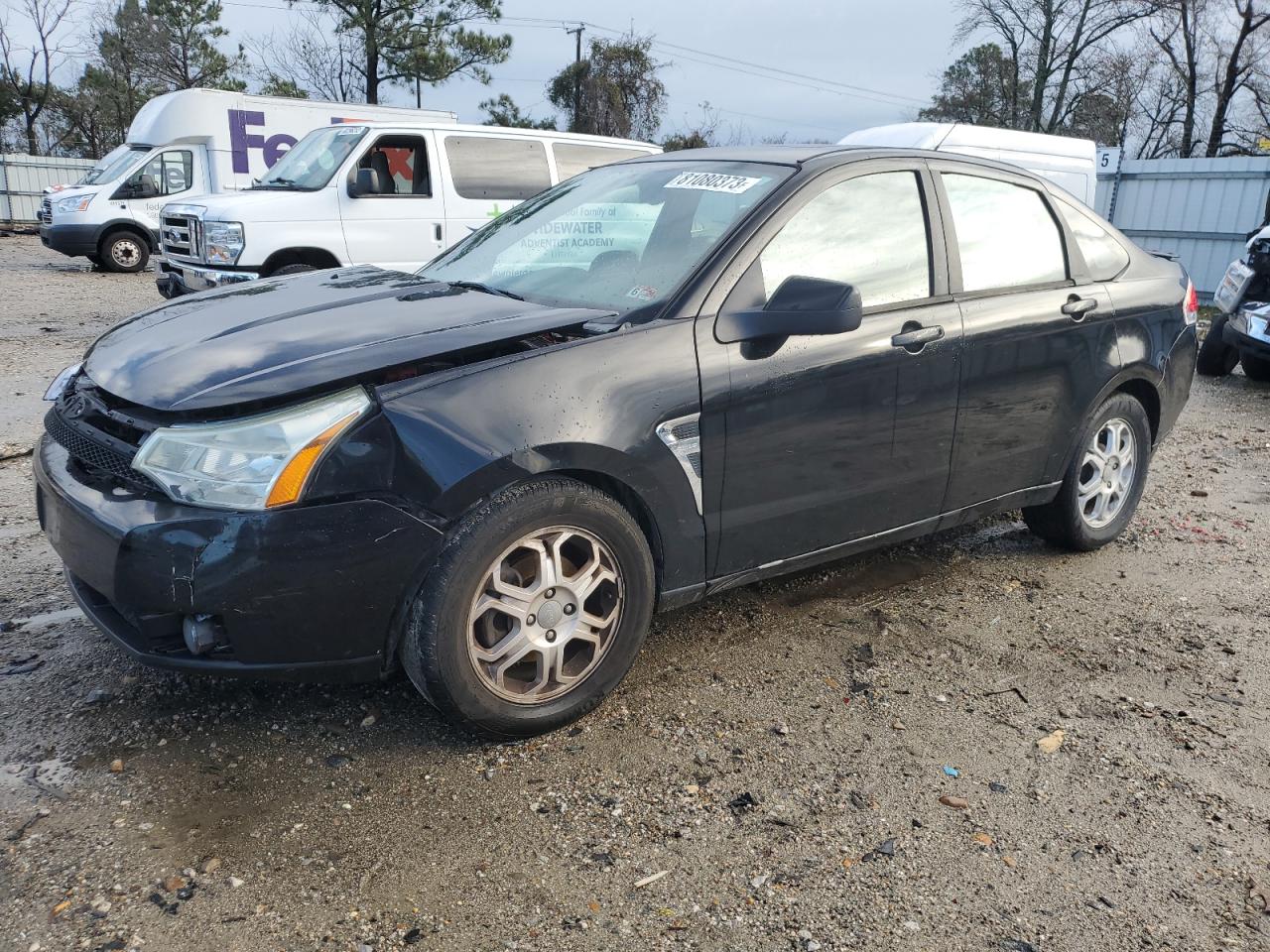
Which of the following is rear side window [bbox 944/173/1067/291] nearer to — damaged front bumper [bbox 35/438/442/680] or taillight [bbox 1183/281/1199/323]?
taillight [bbox 1183/281/1199/323]

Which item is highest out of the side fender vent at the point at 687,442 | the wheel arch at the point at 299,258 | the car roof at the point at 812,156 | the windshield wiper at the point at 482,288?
the car roof at the point at 812,156

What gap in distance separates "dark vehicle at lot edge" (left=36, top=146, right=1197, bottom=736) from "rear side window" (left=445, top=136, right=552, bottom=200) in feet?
20.4

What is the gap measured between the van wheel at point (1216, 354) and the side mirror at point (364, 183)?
25.6 ft

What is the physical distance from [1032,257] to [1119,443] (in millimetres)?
1017

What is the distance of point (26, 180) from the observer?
28.3 meters

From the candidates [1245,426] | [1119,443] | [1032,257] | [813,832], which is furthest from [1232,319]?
[813,832]

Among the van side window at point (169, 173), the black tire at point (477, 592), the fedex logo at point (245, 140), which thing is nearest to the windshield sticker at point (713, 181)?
the black tire at point (477, 592)

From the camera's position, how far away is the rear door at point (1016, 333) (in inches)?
149

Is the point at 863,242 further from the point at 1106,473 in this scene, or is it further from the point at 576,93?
the point at 576,93

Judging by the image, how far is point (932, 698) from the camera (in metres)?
3.30

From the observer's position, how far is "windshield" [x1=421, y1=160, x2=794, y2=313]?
10.9 ft

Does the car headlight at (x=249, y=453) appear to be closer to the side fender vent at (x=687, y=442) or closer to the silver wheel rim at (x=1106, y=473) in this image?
the side fender vent at (x=687, y=442)

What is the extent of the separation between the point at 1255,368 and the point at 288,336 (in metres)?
9.24

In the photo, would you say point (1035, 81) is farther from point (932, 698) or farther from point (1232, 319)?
point (932, 698)
